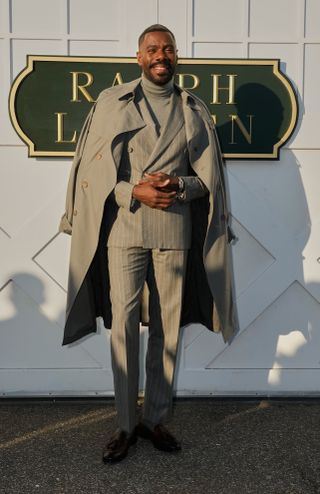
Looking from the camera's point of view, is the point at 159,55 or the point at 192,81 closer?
the point at 159,55

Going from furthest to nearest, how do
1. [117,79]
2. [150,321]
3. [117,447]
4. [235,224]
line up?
[235,224], [117,79], [150,321], [117,447]

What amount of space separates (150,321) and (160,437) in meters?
0.54

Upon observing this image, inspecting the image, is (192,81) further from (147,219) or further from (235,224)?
(147,219)

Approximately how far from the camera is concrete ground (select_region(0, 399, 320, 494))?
2379mm

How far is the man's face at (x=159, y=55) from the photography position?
8.14 feet

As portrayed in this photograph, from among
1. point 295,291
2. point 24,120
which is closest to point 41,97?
point 24,120

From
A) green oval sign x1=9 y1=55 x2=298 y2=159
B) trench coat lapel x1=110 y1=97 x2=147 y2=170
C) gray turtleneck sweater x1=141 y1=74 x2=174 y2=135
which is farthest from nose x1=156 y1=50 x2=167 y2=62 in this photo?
green oval sign x1=9 y1=55 x2=298 y2=159

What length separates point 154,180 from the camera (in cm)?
241

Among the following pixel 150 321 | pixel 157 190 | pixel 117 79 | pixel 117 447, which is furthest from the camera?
pixel 117 79

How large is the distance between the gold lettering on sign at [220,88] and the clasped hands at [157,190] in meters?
0.96

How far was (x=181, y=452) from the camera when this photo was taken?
266cm

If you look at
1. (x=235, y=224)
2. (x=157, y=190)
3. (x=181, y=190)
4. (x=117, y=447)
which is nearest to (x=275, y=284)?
(x=235, y=224)

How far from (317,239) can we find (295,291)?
33 centimetres

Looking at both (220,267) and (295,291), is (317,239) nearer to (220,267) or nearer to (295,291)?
(295,291)
